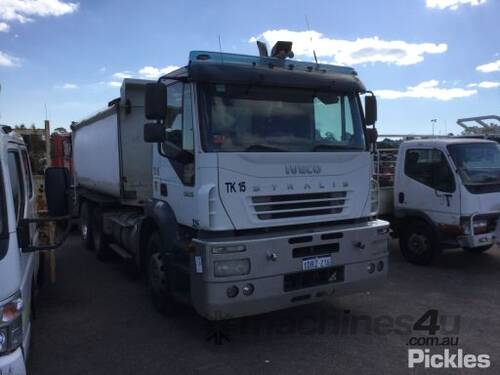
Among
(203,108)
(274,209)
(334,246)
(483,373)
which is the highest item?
(203,108)

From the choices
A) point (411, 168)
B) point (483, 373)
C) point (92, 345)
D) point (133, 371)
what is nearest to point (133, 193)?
point (92, 345)

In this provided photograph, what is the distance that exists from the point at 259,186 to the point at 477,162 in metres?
4.79

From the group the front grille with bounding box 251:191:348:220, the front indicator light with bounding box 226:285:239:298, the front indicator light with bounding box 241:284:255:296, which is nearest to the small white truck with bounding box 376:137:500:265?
the front grille with bounding box 251:191:348:220

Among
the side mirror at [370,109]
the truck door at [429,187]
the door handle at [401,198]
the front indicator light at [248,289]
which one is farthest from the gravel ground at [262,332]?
the side mirror at [370,109]

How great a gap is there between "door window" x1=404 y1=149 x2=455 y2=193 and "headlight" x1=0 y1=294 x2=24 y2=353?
21.6 feet

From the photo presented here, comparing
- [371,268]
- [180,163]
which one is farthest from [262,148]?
[371,268]

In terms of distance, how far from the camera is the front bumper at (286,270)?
4520 millimetres

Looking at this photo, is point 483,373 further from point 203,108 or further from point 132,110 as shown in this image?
point 132,110

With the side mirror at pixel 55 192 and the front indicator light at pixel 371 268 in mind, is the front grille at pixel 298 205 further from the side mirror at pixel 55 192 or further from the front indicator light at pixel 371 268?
the side mirror at pixel 55 192

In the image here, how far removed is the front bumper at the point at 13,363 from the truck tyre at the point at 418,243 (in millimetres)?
6652

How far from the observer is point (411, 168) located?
27.9ft

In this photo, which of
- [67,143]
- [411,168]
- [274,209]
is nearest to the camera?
[274,209]

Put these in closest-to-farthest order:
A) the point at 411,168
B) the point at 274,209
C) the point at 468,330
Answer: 1. the point at 274,209
2. the point at 468,330
3. the point at 411,168

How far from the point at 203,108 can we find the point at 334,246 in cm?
200
